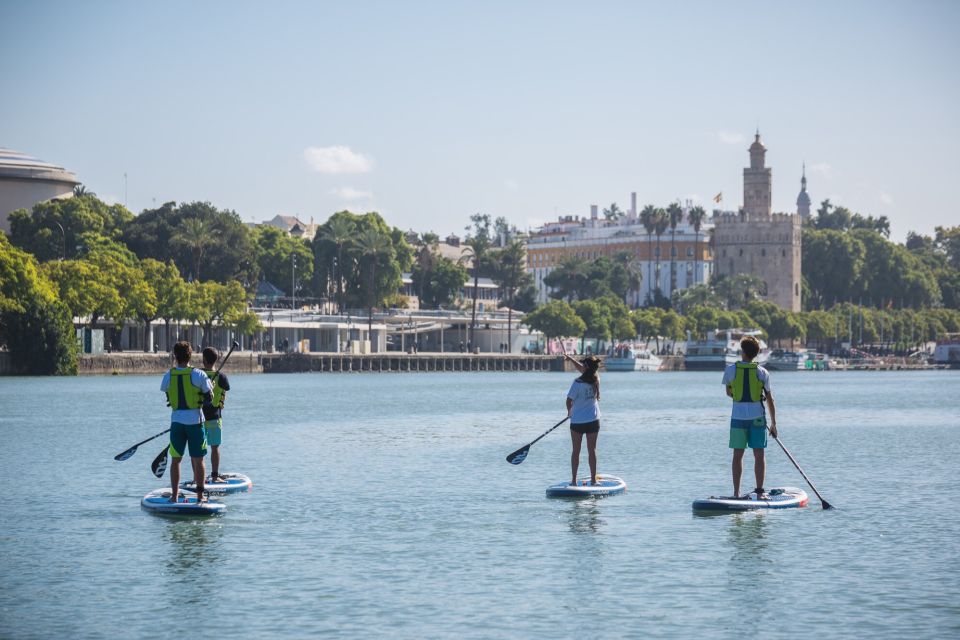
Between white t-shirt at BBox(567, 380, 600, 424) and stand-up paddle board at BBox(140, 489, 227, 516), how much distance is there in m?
5.33

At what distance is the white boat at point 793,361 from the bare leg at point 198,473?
153 meters

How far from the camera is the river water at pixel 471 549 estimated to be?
15867 millimetres

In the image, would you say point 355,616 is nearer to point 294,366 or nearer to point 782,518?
point 782,518

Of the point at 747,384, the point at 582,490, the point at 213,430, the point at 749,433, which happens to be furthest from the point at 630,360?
the point at 747,384

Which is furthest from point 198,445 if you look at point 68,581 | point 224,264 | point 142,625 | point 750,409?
point 224,264

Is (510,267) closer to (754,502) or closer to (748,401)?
(754,502)

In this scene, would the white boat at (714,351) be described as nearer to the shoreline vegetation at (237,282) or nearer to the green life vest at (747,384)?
the shoreline vegetation at (237,282)

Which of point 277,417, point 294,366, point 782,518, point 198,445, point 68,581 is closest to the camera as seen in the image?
point 68,581

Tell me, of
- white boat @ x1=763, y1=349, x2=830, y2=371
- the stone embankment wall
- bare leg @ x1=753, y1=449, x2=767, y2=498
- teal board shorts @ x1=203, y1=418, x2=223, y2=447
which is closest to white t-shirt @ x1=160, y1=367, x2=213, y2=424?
teal board shorts @ x1=203, y1=418, x2=223, y2=447

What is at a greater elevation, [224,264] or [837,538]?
[224,264]

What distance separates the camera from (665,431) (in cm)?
4884

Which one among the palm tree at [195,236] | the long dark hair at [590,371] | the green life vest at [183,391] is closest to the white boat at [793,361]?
the palm tree at [195,236]

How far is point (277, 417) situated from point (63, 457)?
67.5 feet

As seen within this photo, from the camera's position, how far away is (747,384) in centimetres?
2105
